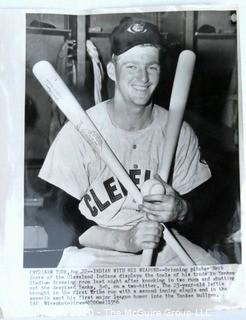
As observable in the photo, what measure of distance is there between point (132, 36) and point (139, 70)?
0.03 m

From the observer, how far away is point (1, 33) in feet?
1.36

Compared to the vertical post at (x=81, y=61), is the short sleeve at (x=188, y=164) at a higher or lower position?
lower

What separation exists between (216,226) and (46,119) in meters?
0.18

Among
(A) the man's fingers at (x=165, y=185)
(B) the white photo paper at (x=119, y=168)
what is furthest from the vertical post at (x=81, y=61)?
Answer: (A) the man's fingers at (x=165, y=185)

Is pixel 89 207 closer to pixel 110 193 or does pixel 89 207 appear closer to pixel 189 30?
pixel 110 193

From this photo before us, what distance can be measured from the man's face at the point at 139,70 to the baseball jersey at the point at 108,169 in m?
0.02

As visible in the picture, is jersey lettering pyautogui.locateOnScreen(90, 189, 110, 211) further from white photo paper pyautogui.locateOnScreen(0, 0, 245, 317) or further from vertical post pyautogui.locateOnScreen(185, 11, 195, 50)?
vertical post pyautogui.locateOnScreen(185, 11, 195, 50)

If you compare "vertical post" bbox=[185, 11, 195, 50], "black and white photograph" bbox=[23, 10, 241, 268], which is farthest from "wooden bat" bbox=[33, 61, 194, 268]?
"vertical post" bbox=[185, 11, 195, 50]

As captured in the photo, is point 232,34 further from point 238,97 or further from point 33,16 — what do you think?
point 33,16

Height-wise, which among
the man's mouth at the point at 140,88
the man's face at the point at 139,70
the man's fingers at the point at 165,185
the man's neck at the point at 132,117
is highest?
the man's face at the point at 139,70

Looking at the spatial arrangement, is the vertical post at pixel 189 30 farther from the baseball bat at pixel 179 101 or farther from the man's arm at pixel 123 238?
the man's arm at pixel 123 238

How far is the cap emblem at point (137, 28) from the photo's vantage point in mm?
410

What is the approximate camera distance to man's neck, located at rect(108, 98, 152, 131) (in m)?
0.41

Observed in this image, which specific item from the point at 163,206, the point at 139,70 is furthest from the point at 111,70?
the point at 163,206
